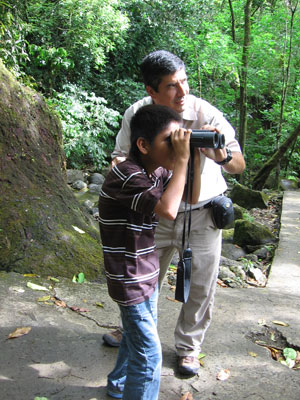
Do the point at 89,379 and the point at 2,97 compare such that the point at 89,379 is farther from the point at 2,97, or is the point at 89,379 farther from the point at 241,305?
the point at 2,97

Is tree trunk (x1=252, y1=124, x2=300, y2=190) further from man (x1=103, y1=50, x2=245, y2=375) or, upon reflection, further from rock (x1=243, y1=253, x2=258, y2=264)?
man (x1=103, y1=50, x2=245, y2=375)

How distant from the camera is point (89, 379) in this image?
2.31 meters

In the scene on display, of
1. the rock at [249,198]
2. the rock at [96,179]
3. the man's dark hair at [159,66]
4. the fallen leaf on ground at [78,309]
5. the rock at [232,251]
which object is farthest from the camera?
the rock at [96,179]

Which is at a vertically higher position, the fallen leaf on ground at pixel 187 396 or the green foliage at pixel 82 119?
the green foliage at pixel 82 119

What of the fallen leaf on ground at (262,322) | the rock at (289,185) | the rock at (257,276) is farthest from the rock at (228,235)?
the rock at (289,185)

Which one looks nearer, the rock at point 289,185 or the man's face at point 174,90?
the man's face at point 174,90

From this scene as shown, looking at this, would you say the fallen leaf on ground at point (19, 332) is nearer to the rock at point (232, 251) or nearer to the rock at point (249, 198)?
the rock at point (232, 251)

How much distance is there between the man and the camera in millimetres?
2355

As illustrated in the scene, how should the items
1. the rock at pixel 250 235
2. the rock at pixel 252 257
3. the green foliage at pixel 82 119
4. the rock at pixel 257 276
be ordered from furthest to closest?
the green foliage at pixel 82 119 < the rock at pixel 250 235 < the rock at pixel 252 257 < the rock at pixel 257 276

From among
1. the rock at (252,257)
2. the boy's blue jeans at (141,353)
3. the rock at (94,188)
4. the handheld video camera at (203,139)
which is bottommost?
the rock at (94,188)

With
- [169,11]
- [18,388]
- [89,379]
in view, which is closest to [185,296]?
[89,379]

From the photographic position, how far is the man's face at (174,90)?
2334mm

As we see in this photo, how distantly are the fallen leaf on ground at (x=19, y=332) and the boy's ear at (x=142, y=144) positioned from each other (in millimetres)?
1517

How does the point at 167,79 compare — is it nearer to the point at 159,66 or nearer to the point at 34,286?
the point at 159,66
